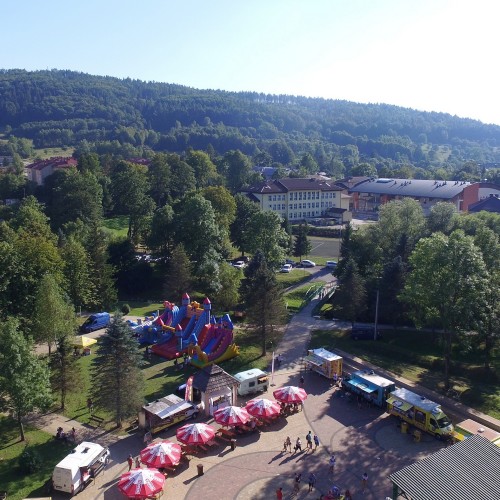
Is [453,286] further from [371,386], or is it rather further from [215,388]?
[215,388]

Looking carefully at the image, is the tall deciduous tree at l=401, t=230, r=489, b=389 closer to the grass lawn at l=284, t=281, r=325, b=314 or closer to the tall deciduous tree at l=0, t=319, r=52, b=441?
the grass lawn at l=284, t=281, r=325, b=314

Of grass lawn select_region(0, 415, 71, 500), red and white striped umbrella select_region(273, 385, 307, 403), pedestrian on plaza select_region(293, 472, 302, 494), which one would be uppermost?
red and white striped umbrella select_region(273, 385, 307, 403)

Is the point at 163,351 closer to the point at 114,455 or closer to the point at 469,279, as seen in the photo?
the point at 114,455

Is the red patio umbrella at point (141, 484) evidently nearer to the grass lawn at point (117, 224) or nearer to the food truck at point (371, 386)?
Result: the food truck at point (371, 386)

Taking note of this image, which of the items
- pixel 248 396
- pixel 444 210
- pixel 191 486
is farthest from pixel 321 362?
pixel 444 210

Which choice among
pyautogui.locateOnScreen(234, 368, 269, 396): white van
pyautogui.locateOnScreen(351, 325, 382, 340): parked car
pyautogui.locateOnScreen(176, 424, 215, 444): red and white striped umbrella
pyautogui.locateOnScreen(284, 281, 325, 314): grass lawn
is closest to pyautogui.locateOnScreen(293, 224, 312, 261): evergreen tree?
pyautogui.locateOnScreen(284, 281, 325, 314): grass lawn
